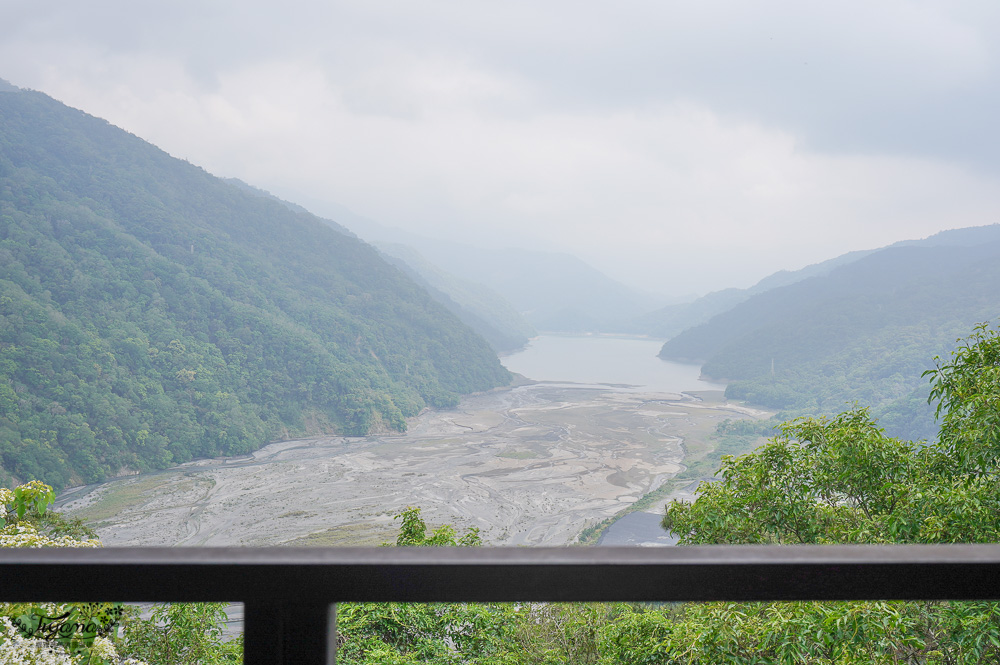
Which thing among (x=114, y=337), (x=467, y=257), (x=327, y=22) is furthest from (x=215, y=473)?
(x=467, y=257)

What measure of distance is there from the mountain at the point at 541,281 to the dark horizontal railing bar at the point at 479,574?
103653 mm

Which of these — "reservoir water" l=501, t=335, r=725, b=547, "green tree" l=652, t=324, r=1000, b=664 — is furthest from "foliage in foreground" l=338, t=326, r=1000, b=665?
"reservoir water" l=501, t=335, r=725, b=547

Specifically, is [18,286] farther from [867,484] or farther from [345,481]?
[867,484]

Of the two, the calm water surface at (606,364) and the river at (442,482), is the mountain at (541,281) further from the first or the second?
the river at (442,482)

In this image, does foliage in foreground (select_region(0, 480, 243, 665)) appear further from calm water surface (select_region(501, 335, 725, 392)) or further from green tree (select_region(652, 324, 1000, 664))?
calm water surface (select_region(501, 335, 725, 392))

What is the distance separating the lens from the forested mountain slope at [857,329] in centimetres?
4853

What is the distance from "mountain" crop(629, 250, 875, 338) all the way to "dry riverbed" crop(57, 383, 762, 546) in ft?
A: 166

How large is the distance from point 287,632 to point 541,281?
12454 centimetres

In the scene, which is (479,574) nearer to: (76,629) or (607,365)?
(76,629)

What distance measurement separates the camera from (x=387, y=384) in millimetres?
48062

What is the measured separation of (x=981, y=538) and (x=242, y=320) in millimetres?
48746

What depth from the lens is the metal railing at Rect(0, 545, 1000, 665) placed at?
49cm

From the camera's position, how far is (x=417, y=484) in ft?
107

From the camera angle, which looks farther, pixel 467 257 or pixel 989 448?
pixel 467 257
